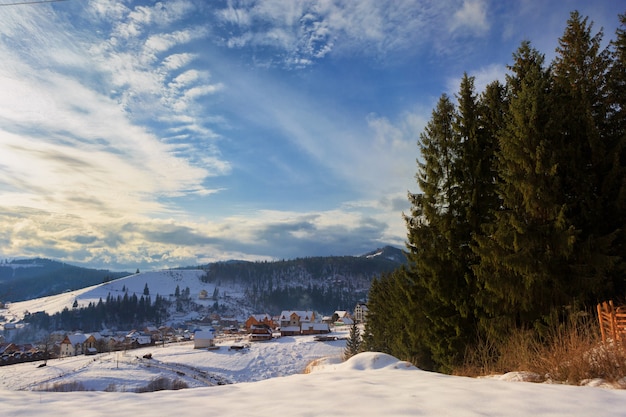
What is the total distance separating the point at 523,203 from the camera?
39.7 ft

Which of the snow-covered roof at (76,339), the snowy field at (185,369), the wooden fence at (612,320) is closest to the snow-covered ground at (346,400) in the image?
the wooden fence at (612,320)

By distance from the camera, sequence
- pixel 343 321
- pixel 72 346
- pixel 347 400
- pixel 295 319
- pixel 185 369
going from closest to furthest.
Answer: pixel 347 400 → pixel 185 369 → pixel 72 346 → pixel 295 319 → pixel 343 321

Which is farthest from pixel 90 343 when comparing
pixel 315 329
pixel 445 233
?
pixel 445 233

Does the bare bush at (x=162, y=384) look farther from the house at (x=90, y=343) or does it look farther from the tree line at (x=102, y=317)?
the tree line at (x=102, y=317)

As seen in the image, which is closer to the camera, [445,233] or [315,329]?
[445,233]

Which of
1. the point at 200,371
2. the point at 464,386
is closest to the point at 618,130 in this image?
the point at 464,386

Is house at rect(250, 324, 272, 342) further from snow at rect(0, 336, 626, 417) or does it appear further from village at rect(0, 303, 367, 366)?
snow at rect(0, 336, 626, 417)

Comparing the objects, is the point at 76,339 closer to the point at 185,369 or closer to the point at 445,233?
the point at 185,369

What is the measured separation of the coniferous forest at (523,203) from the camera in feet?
37.8

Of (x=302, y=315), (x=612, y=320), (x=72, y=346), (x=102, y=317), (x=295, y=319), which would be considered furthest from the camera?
(x=102, y=317)

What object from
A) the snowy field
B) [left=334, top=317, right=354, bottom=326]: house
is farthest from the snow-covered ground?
[left=334, top=317, right=354, bottom=326]: house

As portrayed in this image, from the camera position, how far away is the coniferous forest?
454 inches

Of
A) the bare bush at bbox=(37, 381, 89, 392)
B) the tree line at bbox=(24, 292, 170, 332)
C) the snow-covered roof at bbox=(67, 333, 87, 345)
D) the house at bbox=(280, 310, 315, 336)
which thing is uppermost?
the bare bush at bbox=(37, 381, 89, 392)

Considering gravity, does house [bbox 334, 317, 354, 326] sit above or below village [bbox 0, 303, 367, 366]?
below
